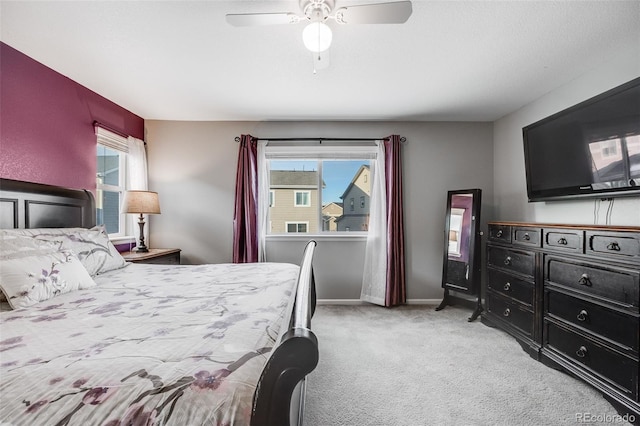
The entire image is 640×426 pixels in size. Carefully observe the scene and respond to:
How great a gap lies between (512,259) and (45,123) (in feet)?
13.8

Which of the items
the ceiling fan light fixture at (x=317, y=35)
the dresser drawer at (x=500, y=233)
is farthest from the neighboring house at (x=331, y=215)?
the ceiling fan light fixture at (x=317, y=35)

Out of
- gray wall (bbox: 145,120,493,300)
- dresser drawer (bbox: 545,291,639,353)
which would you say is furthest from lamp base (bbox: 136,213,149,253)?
dresser drawer (bbox: 545,291,639,353)

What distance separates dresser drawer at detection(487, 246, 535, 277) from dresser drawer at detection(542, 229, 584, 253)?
0.19 m

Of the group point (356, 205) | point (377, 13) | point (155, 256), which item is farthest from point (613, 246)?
point (155, 256)

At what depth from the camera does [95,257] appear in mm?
1938

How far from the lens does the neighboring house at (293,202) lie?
3.81 meters

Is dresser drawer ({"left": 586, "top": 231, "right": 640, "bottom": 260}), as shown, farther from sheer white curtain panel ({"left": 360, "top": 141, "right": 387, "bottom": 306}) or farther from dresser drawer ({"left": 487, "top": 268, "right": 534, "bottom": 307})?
sheer white curtain panel ({"left": 360, "top": 141, "right": 387, "bottom": 306})

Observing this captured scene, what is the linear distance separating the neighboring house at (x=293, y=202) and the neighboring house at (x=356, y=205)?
15.2 inches

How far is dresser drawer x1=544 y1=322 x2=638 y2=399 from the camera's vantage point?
1601 mm

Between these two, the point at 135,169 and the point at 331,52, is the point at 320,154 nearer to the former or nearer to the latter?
the point at 331,52

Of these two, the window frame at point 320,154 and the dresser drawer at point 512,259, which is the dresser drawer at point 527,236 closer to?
the dresser drawer at point 512,259

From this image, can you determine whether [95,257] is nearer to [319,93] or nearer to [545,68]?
[319,93]

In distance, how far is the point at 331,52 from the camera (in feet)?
6.96

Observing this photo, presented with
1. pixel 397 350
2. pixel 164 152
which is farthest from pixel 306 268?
pixel 164 152
